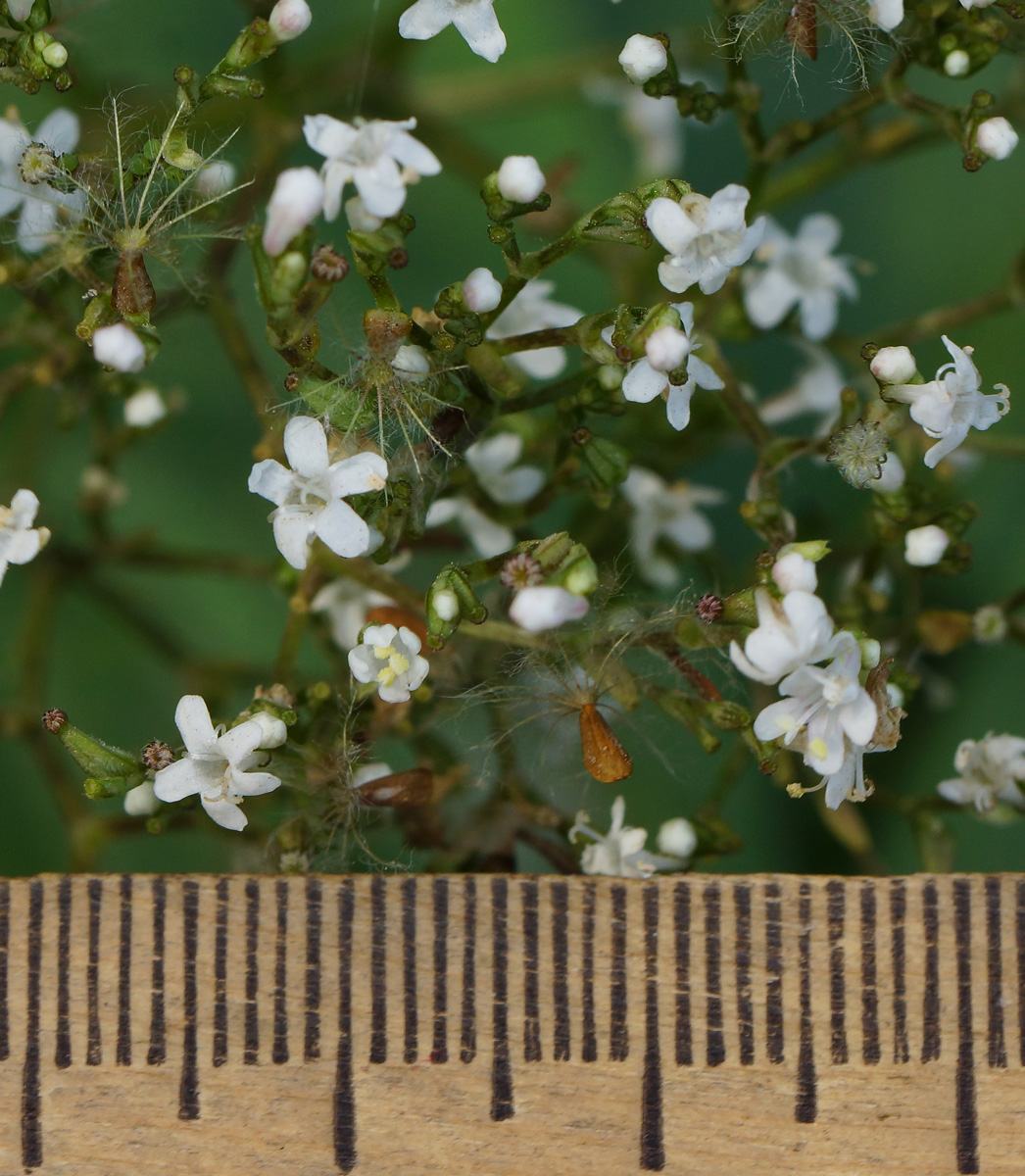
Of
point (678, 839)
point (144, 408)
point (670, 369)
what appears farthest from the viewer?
point (144, 408)

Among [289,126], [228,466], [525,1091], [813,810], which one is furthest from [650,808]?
[289,126]

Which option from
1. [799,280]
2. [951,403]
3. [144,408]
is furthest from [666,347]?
[144,408]

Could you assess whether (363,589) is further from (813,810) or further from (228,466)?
(813,810)

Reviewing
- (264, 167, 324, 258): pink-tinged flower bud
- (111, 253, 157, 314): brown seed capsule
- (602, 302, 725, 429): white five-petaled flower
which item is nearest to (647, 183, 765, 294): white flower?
(602, 302, 725, 429): white five-petaled flower

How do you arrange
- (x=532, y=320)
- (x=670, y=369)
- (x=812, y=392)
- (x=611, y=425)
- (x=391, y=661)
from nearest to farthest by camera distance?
(x=670, y=369) < (x=391, y=661) < (x=532, y=320) < (x=812, y=392) < (x=611, y=425)

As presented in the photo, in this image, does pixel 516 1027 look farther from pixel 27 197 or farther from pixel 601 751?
pixel 27 197

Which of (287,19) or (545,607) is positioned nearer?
(545,607)

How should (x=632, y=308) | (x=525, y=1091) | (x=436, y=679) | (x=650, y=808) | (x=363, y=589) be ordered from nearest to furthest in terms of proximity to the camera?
(x=632, y=308), (x=525, y=1091), (x=436, y=679), (x=363, y=589), (x=650, y=808)

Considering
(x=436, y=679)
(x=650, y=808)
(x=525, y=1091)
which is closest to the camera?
(x=525, y=1091)
